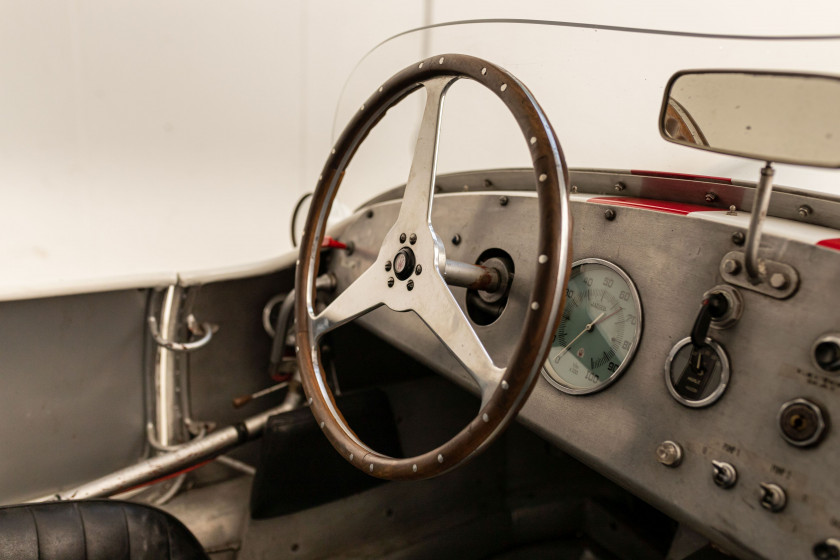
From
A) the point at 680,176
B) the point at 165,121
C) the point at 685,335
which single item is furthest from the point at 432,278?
the point at 165,121

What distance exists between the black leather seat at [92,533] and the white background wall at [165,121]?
0.96m

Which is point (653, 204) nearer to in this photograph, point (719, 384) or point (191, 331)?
point (719, 384)

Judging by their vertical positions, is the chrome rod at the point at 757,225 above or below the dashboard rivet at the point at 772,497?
above

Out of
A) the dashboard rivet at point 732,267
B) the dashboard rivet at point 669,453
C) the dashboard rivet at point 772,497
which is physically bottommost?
the dashboard rivet at point 669,453

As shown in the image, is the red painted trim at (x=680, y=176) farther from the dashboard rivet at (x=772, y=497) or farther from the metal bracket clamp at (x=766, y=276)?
the dashboard rivet at (x=772, y=497)

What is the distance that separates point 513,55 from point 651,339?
607mm

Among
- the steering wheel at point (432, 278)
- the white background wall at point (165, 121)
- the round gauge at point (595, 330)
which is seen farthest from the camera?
the white background wall at point (165, 121)

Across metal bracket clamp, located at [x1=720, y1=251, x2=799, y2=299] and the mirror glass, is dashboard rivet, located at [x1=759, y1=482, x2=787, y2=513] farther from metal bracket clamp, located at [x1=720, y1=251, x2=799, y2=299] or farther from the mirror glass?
the mirror glass

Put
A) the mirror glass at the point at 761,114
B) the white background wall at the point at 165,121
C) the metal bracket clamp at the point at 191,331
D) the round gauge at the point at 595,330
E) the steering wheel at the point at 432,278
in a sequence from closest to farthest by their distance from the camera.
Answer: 1. the mirror glass at the point at 761,114
2. the steering wheel at the point at 432,278
3. the round gauge at the point at 595,330
4. the metal bracket clamp at the point at 191,331
5. the white background wall at the point at 165,121

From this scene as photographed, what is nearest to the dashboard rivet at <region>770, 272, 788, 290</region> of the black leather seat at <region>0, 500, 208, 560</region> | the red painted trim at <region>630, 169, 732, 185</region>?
the red painted trim at <region>630, 169, 732, 185</region>

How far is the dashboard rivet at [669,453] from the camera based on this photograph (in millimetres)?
719

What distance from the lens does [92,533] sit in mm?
915

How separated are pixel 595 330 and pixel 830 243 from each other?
0.31 metres

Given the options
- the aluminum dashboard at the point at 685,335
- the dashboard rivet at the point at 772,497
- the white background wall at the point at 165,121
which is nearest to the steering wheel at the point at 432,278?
the aluminum dashboard at the point at 685,335
